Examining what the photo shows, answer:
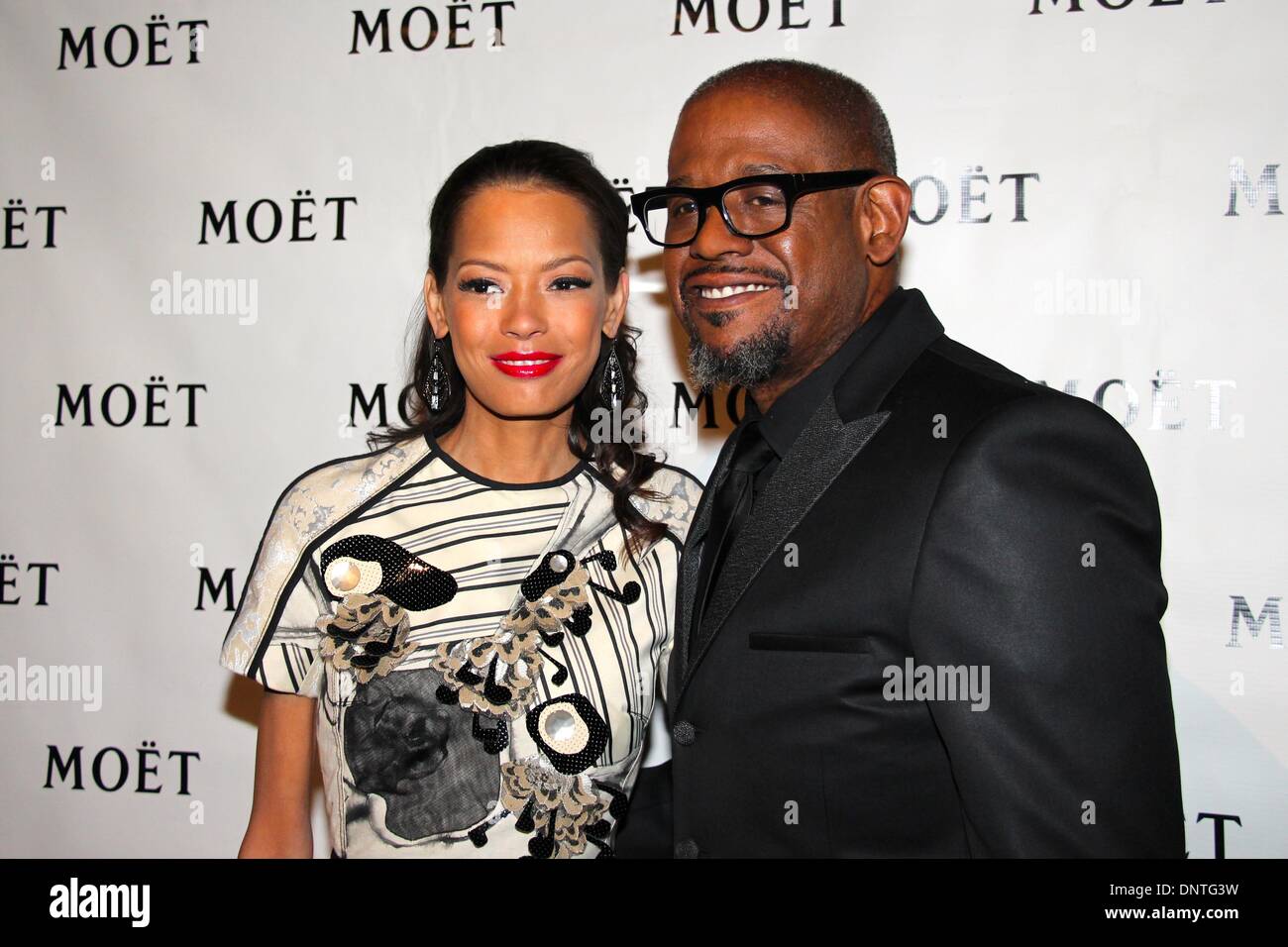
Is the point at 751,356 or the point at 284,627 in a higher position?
the point at 751,356

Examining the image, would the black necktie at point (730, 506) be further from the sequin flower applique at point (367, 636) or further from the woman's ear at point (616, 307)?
the sequin flower applique at point (367, 636)

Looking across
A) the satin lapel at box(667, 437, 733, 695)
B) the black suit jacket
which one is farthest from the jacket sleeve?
the satin lapel at box(667, 437, 733, 695)

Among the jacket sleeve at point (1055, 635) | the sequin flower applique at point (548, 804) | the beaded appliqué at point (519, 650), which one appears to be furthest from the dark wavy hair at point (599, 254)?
the jacket sleeve at point (1055, 635)

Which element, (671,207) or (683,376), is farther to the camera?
(683,376)

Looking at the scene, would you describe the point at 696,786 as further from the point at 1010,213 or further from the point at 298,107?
the point at 298,107

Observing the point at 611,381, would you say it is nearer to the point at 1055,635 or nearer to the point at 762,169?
the point at 762,169

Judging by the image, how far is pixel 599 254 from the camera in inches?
57.9

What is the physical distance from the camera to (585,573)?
4.82ft

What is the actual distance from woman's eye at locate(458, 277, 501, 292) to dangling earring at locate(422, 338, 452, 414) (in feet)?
0.57

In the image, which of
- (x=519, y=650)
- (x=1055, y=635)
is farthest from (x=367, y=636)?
(x=1055, y=635)

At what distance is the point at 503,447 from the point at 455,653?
33cm

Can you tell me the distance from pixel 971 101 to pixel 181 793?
2287 millimetres

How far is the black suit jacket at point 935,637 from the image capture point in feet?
3.25
